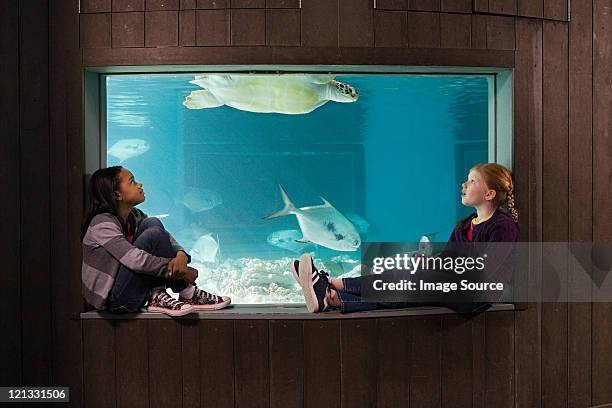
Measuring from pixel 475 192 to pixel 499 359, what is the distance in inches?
38.4

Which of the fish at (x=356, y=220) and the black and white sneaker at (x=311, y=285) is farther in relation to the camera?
the fish at (x=356, y=220)

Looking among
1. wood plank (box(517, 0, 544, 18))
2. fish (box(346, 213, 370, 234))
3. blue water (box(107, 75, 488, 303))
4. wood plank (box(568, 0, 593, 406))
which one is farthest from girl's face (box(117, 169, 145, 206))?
wood plank (box(568, 0, 593, 406))

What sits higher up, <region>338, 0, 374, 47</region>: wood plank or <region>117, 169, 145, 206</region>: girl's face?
<region>338, 0, 374, 47</region>: wood plank

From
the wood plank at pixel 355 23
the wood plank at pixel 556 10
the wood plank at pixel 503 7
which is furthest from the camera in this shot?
the wood plank at pixel 556 10

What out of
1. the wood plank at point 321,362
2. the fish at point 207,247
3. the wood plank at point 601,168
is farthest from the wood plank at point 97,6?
the wood plank at point 601,168

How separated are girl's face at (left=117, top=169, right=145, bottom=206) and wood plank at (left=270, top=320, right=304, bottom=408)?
3.40 ft

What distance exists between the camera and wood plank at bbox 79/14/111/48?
13.0 ft

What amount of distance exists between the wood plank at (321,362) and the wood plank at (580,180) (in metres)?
1.44

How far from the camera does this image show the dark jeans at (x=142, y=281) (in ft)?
12.9

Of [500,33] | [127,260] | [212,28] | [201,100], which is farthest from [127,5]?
[500,33]

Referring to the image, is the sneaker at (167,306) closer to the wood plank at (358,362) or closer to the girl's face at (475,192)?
the wood plank at (358,362)

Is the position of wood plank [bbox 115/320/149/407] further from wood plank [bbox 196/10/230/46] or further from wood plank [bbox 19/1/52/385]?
wood plank [bbox 196/10/230/46]

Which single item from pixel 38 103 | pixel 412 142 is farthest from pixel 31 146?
pixel 412 142

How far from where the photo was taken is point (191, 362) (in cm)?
394
